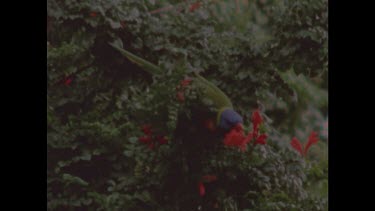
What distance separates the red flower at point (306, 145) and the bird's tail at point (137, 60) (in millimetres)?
658

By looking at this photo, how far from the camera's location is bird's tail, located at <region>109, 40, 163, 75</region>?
2.88 metres

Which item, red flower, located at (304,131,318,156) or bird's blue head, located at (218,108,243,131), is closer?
bird's blue head, located at (218,108,243,131)

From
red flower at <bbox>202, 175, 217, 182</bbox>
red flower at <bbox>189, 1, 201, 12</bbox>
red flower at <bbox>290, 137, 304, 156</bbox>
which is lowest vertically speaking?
red flower at <bbox>202, 175, 217, 182</bbox>

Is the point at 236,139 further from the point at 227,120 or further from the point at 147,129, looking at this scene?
the point at 147,129

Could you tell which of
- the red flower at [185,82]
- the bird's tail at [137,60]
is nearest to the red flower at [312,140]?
the red flower at [185,82]

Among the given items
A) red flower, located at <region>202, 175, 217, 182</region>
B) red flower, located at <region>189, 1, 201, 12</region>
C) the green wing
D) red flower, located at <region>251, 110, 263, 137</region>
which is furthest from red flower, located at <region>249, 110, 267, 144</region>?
red flower, located at <region>189, 1, 201, 12</region>

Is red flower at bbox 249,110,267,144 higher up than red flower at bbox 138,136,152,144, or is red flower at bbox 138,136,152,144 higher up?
red flower at bbox 249,110,267,144

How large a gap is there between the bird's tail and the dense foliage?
0.02 meters

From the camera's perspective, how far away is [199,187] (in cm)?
273

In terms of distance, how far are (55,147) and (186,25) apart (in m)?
0.77

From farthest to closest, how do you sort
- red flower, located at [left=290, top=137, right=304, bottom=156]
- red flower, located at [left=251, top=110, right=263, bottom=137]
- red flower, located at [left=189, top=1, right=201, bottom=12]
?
red flower, located at [left=189, top=1, right=201, bottom=12]
red flower, located at [left=290, top=137, right=304, bottom=156]
red flower, located at [left=251, top=110, right=263, bottom=137]

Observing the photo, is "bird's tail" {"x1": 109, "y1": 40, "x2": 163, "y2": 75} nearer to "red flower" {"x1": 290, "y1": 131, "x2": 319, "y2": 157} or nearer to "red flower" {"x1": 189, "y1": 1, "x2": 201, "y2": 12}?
"red flower" {"x1": 189, "y1": 1, "x2": 201, "y2": 12}

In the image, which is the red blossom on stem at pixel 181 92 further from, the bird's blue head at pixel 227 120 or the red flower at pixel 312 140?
the red flower at pixel 312 140
